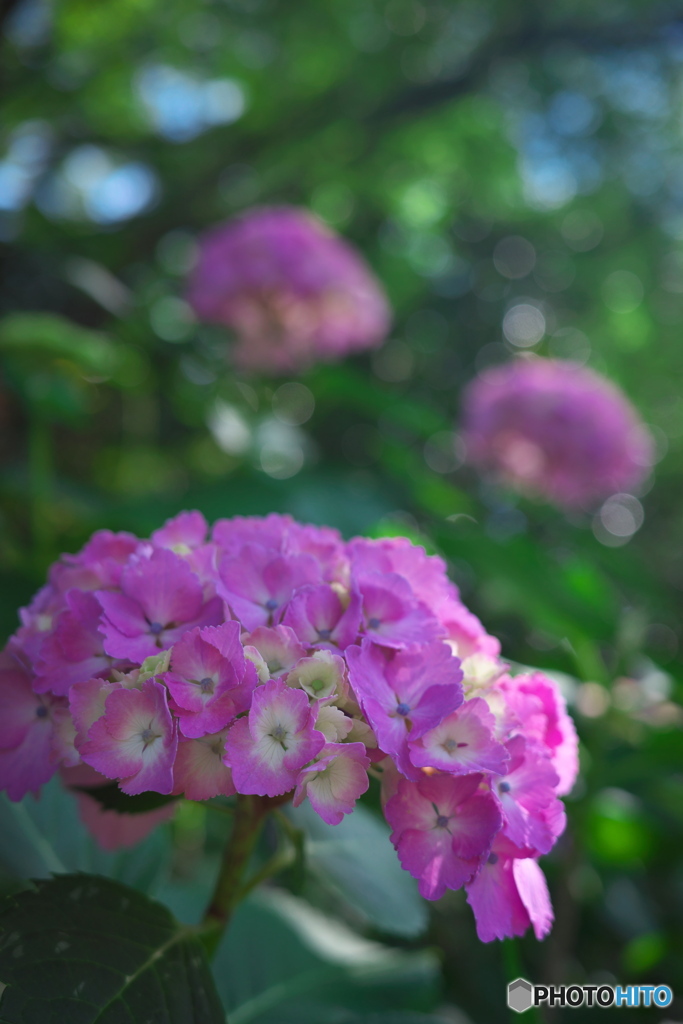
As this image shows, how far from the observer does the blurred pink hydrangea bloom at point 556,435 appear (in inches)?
91.0

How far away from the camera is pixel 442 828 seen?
17.6 inches

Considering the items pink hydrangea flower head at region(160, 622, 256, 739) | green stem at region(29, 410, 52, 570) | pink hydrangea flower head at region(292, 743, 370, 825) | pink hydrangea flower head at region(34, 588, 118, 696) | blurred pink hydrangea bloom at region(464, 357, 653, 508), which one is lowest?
blurred pink hydrangea bloom at region(464, 357, 653, 508)

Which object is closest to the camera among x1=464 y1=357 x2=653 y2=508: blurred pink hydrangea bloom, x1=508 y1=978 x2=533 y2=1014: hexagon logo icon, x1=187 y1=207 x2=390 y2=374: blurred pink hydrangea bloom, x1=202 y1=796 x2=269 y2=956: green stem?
x1=202 y1=796 x2=269 y2=956: green stem

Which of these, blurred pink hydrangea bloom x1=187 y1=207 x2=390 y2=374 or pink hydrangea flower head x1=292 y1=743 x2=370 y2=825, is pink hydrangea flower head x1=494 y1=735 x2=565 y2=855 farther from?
blurred pink hydrangea bloom x1=187 y1=207 x2=390 y2=374

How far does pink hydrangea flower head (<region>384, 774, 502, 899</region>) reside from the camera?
1.44ft

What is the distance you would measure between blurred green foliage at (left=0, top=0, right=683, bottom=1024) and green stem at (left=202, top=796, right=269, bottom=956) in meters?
0.23

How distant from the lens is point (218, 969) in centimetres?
77

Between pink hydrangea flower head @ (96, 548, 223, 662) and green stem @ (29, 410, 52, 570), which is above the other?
pink hydrangea flower head @ (96, 548, 223, 662)

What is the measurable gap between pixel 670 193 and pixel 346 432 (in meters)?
3.64

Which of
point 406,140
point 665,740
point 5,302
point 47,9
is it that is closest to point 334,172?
point 406,140

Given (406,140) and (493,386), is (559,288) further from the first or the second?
(493,386)

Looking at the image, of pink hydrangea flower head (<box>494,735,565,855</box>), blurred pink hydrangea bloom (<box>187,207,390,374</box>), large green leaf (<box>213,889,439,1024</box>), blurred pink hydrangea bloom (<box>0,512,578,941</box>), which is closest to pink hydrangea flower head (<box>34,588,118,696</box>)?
blurred pink hydrangea bloom (<box>0,512,578,941</box>)

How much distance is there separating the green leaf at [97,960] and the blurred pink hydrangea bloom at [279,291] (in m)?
1.63
